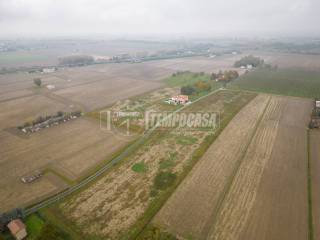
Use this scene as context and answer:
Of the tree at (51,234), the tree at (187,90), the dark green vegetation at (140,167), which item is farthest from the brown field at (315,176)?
the tree at (187,90)

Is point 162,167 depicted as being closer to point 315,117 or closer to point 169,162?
point 169,162

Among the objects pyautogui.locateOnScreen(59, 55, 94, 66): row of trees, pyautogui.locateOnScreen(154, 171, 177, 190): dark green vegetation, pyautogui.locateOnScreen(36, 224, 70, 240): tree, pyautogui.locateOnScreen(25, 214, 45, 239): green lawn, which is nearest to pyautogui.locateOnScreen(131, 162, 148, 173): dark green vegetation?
pyautogui.locateOnScreen(154, 171, 177, 190): dark green vegetation

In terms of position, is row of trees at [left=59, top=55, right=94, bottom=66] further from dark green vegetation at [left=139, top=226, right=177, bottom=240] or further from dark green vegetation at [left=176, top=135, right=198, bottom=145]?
dark green vegetation at [left=139, top=226, right=177, bottom=240]

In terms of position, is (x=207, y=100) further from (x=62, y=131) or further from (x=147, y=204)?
(x=147, y=204)

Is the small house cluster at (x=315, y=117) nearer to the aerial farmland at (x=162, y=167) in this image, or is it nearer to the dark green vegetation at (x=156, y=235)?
the aerial farmland at (x=162, y=167)

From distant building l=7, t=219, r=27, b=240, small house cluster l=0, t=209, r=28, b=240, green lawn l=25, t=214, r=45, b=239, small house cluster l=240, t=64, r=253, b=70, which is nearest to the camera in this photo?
distant building l=7, t=219, r=27, b=240
